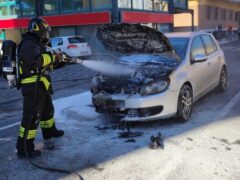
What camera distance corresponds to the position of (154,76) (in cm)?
627

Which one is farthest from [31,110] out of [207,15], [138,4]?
[207,15]

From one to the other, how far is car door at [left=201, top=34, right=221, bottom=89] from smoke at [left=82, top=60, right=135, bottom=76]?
5.97 ft

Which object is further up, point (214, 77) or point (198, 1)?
point (198, 1)

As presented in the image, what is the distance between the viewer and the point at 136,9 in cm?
2398

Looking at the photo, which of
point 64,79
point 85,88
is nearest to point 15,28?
point 64,79

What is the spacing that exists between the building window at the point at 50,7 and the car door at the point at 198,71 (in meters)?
19.2

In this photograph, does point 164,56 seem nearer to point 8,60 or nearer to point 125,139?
point 125,139

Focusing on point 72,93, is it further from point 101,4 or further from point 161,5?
point 161,5

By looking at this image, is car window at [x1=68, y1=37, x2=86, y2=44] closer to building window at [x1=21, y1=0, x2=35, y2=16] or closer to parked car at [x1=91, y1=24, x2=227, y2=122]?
building window at [x1=21, y1=0, x2=35, y2=16]

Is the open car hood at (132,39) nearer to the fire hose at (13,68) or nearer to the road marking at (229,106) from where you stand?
the road marking at (229,106)

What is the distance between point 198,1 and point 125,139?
3376 cm

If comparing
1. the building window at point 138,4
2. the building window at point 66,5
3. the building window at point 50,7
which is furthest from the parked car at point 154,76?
the building window at point 50,7

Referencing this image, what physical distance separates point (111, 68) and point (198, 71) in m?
1.61

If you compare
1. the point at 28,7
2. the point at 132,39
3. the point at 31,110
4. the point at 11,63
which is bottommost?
the point at 31,110
